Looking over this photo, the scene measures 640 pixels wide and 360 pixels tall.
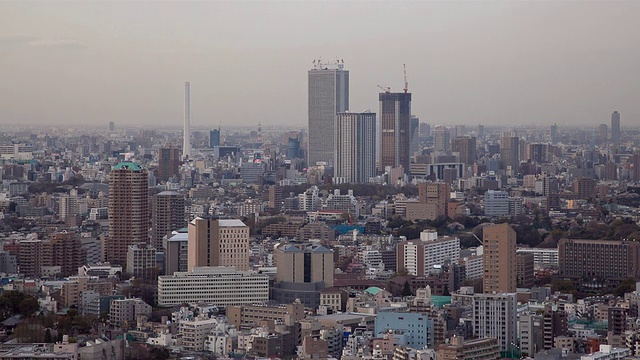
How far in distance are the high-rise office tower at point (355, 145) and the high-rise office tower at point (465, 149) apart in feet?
7.67

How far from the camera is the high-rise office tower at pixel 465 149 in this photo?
38375mm

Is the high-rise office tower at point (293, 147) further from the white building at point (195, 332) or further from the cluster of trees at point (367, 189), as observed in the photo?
the white building at point (195, 332)

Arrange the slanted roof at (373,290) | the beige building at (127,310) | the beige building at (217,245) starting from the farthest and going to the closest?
the beige building at (217,245)
the slanted roof at (373,290)
the beige building at (127,310)

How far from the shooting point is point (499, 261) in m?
14.4

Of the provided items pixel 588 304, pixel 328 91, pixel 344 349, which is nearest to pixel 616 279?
pixel 588 304

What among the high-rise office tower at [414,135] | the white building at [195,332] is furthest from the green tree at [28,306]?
the high-rise office tower at [414,135]

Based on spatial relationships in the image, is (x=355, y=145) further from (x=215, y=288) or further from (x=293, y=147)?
(x=215, y=288)

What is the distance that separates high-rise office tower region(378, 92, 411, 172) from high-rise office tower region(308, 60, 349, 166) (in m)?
1.64

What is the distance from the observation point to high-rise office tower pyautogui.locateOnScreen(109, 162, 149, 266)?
19.0 meters

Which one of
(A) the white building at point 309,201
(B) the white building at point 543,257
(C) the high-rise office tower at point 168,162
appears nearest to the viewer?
(B) the white building at point 543,257

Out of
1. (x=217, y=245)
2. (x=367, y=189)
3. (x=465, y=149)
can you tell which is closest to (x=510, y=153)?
(x=465, y=149)

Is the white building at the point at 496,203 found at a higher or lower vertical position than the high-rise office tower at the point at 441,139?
lower

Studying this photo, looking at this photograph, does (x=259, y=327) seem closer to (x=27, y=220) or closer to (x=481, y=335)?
(x=481, y=335)

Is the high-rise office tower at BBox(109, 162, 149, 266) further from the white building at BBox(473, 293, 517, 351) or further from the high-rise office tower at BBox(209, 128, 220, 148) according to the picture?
the high-rise office tower at BBox(209, 128, 220, 148)
